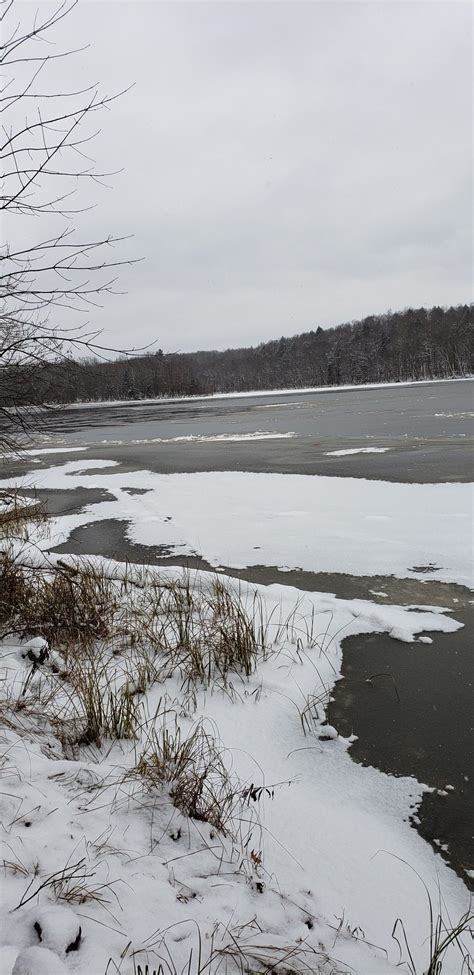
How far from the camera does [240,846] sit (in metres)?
2.26

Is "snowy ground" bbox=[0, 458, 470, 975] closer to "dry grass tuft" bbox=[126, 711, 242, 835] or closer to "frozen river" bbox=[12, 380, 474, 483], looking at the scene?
"dry grass tuft" bbox=[126, 711, 242, 835]

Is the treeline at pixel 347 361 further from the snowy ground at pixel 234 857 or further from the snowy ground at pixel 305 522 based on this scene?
the snowy ground at pixel 234 857

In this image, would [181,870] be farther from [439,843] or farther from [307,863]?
[439,843]

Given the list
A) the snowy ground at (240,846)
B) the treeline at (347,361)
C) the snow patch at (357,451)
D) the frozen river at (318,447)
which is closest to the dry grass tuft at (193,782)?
the snowy ground at (240,846)

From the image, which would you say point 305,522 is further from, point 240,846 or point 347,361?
point 347,361

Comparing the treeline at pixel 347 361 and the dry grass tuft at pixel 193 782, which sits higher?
the treeline at pixel 347 361

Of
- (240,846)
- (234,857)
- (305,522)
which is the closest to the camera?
(234,857)

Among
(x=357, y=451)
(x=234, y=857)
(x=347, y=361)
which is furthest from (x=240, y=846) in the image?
(x=347, y=361)

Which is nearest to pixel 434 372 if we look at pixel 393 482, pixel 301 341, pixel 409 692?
pixel 301 341

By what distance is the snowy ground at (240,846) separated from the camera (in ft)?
5.32

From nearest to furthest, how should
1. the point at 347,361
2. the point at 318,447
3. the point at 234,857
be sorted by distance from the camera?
the point at 234,857 → the point at 318,447 → the point at 347,361

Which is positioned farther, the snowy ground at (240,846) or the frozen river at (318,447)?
the frozen river at (318,447)

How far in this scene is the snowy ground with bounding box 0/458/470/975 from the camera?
5.32 feet

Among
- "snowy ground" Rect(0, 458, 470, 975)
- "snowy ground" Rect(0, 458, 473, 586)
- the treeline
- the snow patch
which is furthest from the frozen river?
the treeline
